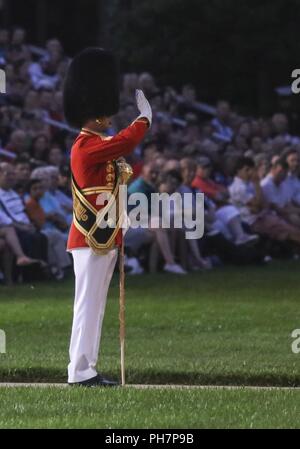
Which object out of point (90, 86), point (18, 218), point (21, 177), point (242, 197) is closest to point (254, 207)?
point (242, 197)

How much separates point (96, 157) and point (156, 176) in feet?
30.7

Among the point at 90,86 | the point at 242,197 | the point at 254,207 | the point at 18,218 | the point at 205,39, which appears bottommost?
the point at 18,218

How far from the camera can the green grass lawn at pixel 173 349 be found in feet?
31.2

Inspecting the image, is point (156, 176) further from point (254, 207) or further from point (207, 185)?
point (254, 207)

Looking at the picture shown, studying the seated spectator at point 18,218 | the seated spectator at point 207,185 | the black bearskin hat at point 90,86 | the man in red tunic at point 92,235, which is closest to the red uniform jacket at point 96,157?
the man in red tunic at point 92,235

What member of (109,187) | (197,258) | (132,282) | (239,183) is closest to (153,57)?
(239,183)

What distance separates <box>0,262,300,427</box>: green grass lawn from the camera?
9.50 metres

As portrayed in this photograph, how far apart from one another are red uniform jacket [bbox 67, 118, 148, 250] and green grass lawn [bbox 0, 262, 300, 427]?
1327mm

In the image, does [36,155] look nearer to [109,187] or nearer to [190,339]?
[190,339]

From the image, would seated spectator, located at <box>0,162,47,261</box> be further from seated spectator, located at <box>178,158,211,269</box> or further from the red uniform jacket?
the red uniform jacket

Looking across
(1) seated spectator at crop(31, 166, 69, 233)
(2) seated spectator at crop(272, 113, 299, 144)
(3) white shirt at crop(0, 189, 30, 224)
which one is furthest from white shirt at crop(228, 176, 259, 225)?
(2) seated spectator at crop(272, 113, 299, 144)

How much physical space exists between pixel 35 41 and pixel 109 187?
62.1 feet

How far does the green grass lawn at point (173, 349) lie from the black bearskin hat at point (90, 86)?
1.99 meters

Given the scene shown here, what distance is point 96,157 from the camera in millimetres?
10477
